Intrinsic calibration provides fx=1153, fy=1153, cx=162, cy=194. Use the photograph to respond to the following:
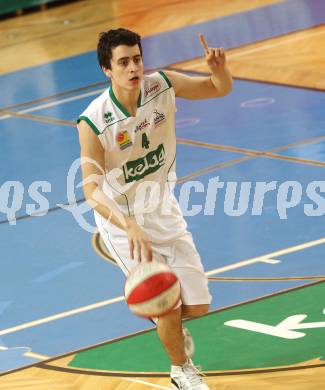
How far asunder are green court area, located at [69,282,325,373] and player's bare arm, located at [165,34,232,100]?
1.55 meters

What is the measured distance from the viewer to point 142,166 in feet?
21.3

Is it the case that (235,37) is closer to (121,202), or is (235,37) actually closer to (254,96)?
(254,96)

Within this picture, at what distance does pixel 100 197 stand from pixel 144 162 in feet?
1.36

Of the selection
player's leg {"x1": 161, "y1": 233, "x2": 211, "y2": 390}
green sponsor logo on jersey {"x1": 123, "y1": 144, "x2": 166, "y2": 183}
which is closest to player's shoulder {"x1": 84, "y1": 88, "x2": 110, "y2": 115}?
green sponsor logo on jersey {"x1": 123, "y1": 144, "x2": 166, "y2": 183}

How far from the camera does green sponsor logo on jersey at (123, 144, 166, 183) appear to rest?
Answer: 6473mm

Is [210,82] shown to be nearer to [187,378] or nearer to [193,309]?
[193,309]

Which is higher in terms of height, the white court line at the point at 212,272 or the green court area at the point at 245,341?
Result: the white court line at the point at 212,272

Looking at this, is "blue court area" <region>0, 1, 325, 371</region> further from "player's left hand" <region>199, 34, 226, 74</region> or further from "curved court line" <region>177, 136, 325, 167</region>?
"player's left hand" <region>199, 34, 226, 74</region>

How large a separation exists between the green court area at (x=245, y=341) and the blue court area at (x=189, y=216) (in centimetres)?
24

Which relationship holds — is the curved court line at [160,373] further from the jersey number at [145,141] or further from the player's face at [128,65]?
the player's face at [128,65]

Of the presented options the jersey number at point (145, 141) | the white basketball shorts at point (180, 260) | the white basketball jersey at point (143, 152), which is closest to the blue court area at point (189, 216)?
the white basketball shorts at point (180, 260)

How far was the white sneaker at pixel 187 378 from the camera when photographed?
638cm

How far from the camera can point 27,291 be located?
8.70 meters

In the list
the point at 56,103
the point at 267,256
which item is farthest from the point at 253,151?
the point at 56,103
